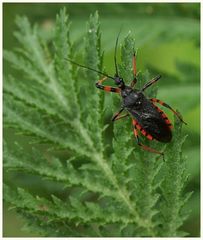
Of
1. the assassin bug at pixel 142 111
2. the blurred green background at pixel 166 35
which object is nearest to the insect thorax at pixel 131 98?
the assassin bug at pixel 142 111

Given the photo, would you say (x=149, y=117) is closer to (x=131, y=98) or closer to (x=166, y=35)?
(x=131, y=98)

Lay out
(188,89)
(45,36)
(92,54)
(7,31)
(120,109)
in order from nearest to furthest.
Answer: (92,54)
(120,109)
(188,89)
(45,36)
(7,31)

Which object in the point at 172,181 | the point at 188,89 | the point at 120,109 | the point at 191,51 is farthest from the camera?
the point at 191,51

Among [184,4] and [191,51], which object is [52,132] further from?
[191,51]

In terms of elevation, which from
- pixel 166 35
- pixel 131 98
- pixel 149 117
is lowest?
pixel 149 117

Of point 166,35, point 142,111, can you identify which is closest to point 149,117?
point 142,111

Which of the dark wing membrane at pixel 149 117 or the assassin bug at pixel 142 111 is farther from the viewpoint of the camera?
the dark wing membrane at pixel 149 117

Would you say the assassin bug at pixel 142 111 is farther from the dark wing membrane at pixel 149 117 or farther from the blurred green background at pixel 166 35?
the blurred green background at pixel 166 35

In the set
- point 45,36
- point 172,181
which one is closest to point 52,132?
point 172,181

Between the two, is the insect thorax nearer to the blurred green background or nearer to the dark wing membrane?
the dark wing membrane

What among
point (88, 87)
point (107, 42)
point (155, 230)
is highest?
point (107, 42)

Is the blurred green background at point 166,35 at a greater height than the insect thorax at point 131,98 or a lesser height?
greater
